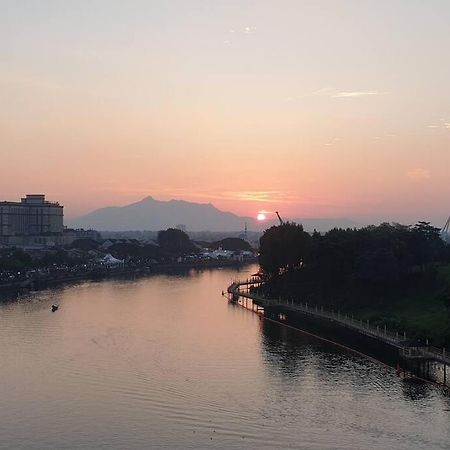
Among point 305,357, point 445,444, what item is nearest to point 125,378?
point 305,357

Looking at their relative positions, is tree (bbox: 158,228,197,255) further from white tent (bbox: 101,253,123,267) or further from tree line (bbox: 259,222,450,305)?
tree line (bbox: 259,222,450,305)

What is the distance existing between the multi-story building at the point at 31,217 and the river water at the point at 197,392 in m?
87.2

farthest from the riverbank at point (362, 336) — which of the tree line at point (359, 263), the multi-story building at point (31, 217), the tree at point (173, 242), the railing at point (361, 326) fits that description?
the multi-story building at point (31, 217)

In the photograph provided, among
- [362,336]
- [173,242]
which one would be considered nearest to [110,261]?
[173,242]

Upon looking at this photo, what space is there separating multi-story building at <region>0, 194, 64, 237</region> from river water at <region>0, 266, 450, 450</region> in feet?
286

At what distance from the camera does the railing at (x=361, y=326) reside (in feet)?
104

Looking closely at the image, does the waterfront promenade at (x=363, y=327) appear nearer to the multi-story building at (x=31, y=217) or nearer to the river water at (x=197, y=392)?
the river water at (x=197, y=392)

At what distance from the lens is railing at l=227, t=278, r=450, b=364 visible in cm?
3173

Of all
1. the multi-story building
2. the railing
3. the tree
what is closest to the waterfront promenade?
the railing

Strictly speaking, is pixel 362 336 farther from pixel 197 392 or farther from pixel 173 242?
pixel 173 242

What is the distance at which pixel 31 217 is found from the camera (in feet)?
445

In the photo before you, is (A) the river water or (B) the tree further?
(B) the tree

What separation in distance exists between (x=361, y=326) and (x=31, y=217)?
107204mm

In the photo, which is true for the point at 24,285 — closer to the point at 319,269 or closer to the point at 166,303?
the point at 166,303
